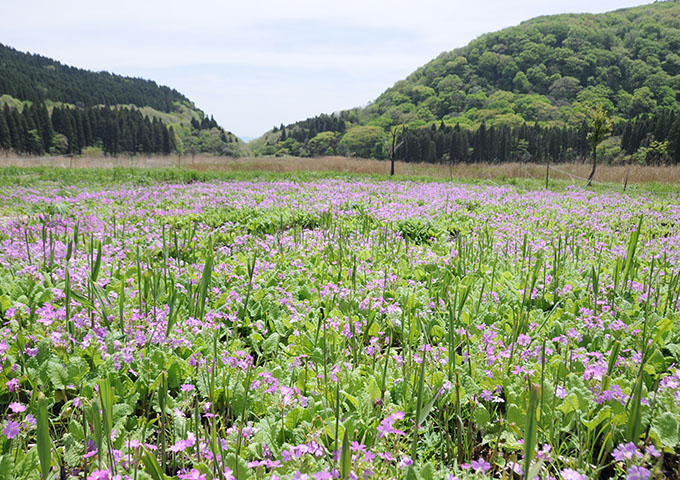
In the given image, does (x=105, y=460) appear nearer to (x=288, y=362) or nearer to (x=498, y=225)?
(x=288, y=362)

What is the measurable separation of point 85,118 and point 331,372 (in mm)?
97603

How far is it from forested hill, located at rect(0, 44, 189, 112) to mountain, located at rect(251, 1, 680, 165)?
60498 millimetres

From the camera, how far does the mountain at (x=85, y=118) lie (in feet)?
229

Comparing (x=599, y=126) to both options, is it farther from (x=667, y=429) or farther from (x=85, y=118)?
(x=85, y=118)

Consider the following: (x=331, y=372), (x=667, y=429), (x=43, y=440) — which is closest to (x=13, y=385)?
(x=43, y=440)

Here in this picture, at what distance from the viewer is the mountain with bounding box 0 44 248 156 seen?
69.7m

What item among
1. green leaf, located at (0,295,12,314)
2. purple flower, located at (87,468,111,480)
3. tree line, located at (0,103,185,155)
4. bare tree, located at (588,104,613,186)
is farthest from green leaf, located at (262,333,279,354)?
tree line, located at (0,103,185,155)

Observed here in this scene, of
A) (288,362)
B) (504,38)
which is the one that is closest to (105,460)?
(288,362)

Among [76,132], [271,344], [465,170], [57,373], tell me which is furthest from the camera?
[76,132]

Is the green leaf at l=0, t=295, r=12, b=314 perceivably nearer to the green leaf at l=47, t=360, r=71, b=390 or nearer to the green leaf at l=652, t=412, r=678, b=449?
the green leaf at l=47, t=360, r=71, b=390

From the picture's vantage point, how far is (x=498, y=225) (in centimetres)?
689

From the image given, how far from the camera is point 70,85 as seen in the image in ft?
421

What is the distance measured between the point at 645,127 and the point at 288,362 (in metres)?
67.0

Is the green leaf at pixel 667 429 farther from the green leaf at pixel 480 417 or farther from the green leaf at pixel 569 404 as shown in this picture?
the green leaf at pixel 480 417
